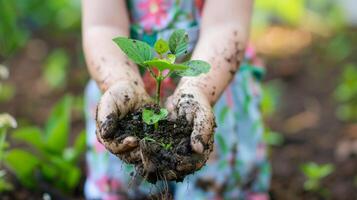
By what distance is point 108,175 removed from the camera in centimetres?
201

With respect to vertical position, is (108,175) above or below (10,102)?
above

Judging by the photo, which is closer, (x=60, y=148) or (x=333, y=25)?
(x=60, y=148)

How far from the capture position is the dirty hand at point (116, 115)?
139 cm

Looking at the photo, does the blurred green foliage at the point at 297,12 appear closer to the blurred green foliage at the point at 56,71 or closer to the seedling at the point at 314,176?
the blurred green foliage at the point at 56,71

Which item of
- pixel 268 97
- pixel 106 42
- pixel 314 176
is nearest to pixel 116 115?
pixel 106 42

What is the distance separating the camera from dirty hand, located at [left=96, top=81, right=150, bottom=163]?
1393mm

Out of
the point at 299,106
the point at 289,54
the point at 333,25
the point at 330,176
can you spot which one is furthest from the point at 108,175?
the point at 333,25

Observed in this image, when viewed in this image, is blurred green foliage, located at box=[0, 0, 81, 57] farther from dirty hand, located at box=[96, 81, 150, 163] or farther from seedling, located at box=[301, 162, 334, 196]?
dirty hand, located at box=[96, 81, 150, 163]

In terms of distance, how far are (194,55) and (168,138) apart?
1.20 feet

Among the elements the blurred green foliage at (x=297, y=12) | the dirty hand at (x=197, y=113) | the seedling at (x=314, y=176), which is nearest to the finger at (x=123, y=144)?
the dirty hand at (x=197, y=113)

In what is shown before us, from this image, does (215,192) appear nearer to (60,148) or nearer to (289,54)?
(60,148)

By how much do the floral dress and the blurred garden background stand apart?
114 mm

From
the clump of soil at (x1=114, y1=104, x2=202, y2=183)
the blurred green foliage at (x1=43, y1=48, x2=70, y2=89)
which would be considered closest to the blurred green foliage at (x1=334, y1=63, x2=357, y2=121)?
the blurred green foliage at (x1=43, y1=48, x2=70, y2=89)

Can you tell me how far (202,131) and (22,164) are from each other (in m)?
0.84
